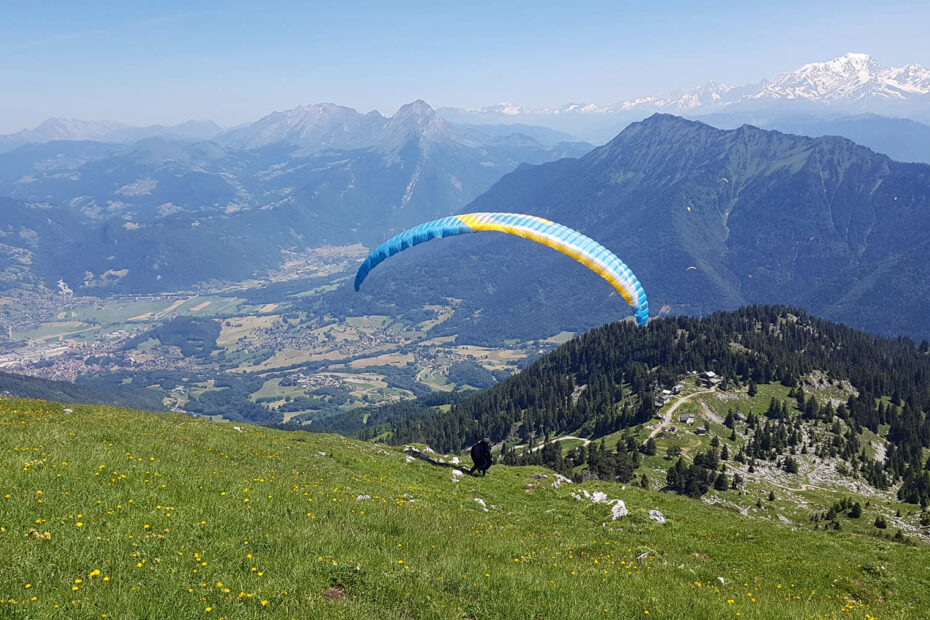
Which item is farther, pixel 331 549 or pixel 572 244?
pixel 572 244

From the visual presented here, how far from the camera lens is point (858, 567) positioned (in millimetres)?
23875

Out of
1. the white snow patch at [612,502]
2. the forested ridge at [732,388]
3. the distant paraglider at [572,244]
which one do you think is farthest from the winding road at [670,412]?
the white snow patch at [612,502]

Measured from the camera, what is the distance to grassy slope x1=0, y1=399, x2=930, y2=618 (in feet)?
37.0

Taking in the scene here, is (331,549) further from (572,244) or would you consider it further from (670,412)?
(670,412)

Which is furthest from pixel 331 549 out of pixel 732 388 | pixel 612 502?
pixel 732 388

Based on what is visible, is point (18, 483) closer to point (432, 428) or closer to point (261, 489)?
point (261, 489)

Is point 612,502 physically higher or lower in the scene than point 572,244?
lower

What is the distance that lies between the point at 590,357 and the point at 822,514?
115955 millimetres

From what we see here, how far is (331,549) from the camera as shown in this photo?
14055 millimetres

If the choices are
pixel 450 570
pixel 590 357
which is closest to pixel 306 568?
pixel 450 570

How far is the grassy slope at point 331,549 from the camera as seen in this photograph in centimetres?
1127

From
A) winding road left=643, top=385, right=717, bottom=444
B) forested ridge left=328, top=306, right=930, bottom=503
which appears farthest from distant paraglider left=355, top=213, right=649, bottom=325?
winding road left=643, top=385, right=717, bottom=444

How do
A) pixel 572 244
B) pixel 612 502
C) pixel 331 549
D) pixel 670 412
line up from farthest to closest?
pixel 670 412, pixel 572 244, pixel 612 502, pixel 331 549

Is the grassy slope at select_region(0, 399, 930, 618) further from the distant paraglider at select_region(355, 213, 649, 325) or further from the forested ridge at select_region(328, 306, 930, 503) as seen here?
the forested ridge at select_region(328, 306, 930, 503)
